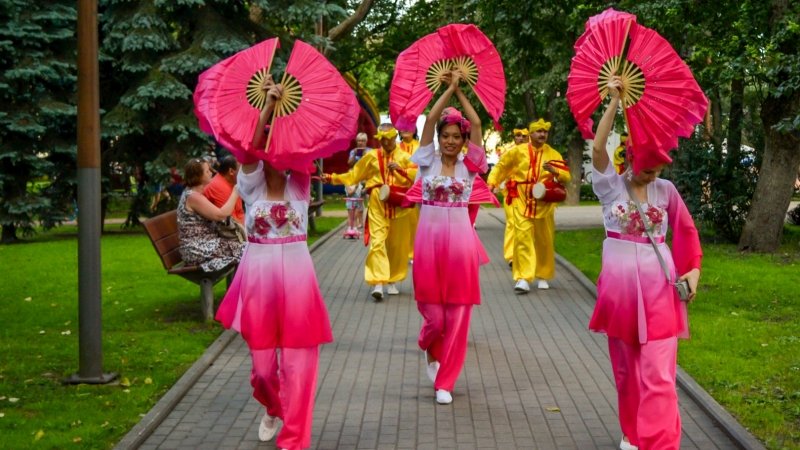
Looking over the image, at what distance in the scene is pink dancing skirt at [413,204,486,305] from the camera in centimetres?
874

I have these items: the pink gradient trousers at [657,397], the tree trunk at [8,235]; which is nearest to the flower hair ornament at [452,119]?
the pink gradient trousers at [657,397]

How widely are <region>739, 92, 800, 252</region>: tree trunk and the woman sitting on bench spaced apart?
35.7ft

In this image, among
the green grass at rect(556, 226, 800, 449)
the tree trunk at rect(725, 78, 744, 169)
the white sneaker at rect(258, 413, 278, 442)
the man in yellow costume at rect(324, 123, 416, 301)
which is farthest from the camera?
the tree trunk at rect(725, 78, 744, 169)

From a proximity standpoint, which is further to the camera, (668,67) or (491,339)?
(491,339)

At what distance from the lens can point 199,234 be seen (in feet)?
39.2

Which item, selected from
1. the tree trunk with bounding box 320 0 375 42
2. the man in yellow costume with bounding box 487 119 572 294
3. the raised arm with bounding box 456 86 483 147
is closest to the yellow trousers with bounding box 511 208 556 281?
the man in yellow costume with bounding box 487 119 572 294

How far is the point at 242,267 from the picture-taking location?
717cm

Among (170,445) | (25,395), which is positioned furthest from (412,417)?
(25,395)

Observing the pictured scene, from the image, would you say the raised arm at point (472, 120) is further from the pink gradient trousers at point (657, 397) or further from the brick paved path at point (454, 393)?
the pink gradient trousers at point (657, 397)

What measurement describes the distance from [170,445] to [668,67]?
3.66 metres

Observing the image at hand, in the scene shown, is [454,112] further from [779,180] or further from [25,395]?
[779,180]

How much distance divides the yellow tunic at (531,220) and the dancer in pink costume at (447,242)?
6.23m

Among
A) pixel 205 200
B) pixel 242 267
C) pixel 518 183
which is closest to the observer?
pixel 242 267

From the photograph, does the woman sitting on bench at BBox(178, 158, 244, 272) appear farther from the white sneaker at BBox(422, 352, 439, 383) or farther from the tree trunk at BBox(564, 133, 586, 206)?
the tree trunk at BBox(564, 133, 586, 206)
